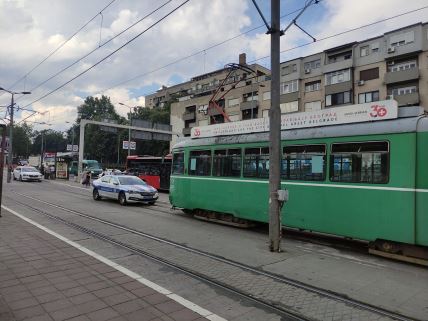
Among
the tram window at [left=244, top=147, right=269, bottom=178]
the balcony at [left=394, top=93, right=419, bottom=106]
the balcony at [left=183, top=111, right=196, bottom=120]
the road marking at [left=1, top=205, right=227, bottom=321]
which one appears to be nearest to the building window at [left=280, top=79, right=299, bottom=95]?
the balcony at [left=394, top=93, right=419, bottom=106]

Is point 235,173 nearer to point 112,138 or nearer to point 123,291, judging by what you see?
point 123,291

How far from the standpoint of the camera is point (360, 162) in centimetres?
912

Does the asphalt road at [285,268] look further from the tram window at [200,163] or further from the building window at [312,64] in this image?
the building window at [312,64]

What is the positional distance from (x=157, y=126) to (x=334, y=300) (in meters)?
39.2

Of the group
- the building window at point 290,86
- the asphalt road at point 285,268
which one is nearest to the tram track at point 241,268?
the asphalt road at point 285,268

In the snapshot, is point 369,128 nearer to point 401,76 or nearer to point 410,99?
point 410,99

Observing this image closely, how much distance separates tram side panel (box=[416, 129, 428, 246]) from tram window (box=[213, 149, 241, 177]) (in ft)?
17.8

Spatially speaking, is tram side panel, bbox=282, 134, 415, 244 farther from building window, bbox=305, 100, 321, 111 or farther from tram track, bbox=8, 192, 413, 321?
building window, bbox=305, 100, 321, 111

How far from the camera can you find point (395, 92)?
137ft

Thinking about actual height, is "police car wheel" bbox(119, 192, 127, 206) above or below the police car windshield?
below

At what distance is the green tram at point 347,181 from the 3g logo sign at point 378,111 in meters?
0.24

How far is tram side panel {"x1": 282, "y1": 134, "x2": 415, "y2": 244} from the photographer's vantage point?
8.17 meters

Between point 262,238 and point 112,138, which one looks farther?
point 112,138

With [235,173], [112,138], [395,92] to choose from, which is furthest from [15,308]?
Answer: [112,138]
